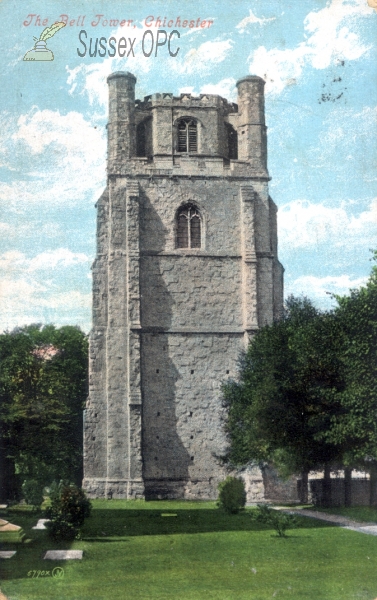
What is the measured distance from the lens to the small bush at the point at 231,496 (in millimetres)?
30375

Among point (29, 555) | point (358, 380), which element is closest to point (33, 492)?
point (29, 555)

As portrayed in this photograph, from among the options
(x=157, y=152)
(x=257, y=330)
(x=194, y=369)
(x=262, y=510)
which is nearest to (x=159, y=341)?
(x=194, y=369)

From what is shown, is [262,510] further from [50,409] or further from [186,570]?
[50,409]

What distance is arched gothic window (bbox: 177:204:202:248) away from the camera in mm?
38875

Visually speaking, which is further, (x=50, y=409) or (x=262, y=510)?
(x=50, y=409)

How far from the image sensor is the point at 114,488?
35.7 meters

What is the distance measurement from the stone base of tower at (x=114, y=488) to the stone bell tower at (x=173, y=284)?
0.15ft

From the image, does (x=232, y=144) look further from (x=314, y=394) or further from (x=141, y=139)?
(x=314, y=394)

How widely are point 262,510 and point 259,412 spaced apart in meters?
5.11

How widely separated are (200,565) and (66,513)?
14.9 feet

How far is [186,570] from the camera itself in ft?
57.7

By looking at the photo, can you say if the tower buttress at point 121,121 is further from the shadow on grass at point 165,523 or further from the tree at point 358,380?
the tree at point 358,380

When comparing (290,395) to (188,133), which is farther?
(188,133)

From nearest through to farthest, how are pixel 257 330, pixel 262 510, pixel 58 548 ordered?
pixel 58 548, pixel 262 510, pixel 257 330
